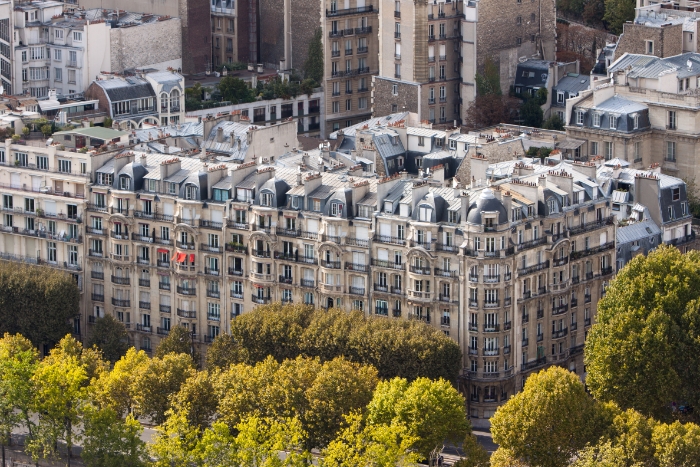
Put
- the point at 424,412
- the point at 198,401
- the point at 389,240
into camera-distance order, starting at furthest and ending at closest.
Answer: the point at 389,240 → the point at 198,401 → the point at 424,412

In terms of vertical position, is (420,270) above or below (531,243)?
below

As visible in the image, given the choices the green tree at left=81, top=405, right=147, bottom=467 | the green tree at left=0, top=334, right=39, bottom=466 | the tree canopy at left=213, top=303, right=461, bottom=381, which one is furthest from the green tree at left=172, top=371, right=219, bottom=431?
the green tree at left=0, top=334, right=39, bottom=466

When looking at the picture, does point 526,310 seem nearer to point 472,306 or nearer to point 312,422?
point 472,306

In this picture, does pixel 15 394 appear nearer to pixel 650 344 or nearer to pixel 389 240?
pixel 389 240

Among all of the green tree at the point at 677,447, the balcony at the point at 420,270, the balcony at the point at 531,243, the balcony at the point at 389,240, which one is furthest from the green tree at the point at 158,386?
the green tree at the point at 677,447

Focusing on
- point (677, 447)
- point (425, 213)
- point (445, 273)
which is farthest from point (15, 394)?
point (677, 447)

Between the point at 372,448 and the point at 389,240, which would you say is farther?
the point at 389,240

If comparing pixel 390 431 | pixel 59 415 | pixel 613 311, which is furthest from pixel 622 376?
pixel 59 415
